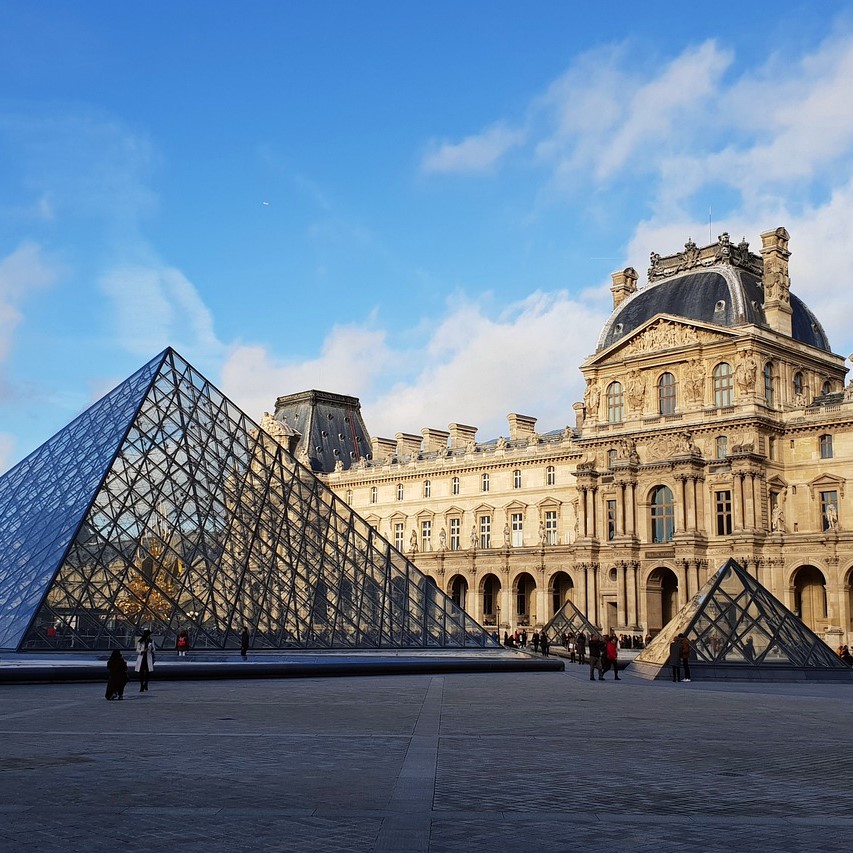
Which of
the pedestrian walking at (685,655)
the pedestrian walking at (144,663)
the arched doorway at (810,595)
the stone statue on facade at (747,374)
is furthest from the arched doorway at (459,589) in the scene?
the pedestrian walking at (144,663)

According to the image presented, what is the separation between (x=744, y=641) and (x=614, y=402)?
3231cm

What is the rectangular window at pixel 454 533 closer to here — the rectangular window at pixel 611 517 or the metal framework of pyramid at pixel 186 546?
the rectangular window at pixel 611 517

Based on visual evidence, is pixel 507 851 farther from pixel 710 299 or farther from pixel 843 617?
pixel 710 299

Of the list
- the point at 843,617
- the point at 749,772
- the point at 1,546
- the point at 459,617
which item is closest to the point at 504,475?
the point at 843,617

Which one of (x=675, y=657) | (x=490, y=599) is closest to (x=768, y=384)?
(x=490, y=599)

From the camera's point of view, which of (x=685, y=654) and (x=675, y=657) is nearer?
(x=685, y=654)

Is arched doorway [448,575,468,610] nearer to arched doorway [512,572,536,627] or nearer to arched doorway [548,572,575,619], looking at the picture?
arched doorway [512,572,536,627]

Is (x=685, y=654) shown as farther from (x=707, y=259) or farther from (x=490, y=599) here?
(x=490, y=599)

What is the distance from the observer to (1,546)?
2877 centimetres

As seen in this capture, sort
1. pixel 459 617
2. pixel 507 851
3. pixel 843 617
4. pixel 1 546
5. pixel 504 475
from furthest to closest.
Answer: pixel 504 475 < pixel 843 617 < pixel 459 617 < pixel 1 546 < pixel 507 851

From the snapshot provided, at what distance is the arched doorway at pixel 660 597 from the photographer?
5525cm

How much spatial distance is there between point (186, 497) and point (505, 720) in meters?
16.3

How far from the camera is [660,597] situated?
56.0 m

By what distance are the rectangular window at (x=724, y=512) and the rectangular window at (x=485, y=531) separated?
59.8 ft
